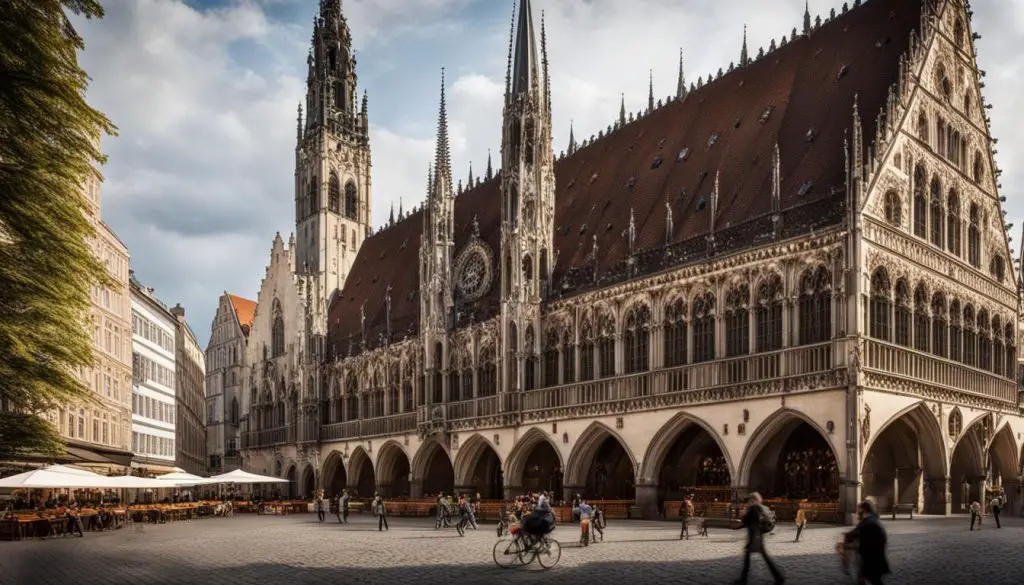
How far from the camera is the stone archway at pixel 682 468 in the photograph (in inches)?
1522

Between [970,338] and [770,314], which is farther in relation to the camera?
[970,338]

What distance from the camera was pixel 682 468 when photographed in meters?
40.8

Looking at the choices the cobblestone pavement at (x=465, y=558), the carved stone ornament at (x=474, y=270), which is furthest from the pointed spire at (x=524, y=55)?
the cobblestone pavement at (x=465, y=558)

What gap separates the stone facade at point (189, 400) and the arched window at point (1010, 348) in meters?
55.3

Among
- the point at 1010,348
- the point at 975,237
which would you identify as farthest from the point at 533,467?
the point at 975,237

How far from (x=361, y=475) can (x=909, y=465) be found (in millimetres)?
33219

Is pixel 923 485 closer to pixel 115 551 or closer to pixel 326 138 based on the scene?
pixel 115 551

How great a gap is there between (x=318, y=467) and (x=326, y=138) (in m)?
20.9

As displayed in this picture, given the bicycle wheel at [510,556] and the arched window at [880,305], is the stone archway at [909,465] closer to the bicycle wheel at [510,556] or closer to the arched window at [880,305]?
the arched window at [880,305]

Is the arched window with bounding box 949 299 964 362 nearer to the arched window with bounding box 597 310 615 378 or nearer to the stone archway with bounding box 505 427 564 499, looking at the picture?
the arched window with bounding box 597 310 615 378

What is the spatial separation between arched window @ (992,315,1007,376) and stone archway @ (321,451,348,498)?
114 ft

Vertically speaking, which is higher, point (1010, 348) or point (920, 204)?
point (920, 204)

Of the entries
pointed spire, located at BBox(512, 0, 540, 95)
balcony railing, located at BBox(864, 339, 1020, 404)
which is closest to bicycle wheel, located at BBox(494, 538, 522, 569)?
balcony railing, located at BBox(864, 339, 1020, 404)

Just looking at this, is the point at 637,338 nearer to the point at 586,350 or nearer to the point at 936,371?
the point at 586,350
